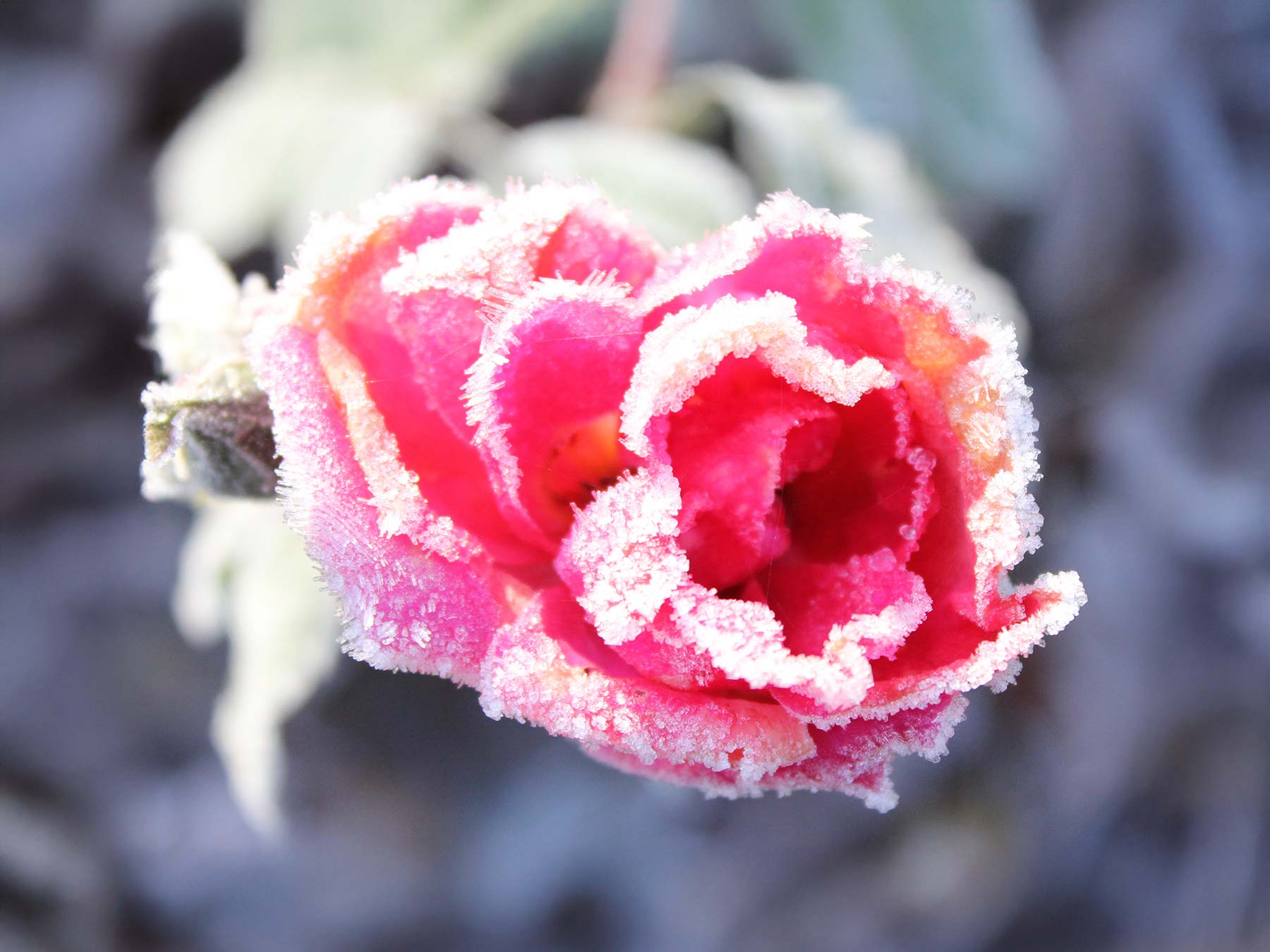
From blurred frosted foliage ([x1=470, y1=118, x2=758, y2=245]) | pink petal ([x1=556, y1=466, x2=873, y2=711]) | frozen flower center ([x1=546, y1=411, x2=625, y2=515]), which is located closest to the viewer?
pink petal ([x1=556, y1=466, x2=873, y2=711])

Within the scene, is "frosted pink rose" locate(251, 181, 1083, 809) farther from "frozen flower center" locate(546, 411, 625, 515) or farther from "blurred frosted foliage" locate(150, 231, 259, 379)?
"blurred frosted foliage" locate(150, 231, 259, 379)

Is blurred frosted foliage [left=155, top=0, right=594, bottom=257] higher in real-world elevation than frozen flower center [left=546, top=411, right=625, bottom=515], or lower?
higher

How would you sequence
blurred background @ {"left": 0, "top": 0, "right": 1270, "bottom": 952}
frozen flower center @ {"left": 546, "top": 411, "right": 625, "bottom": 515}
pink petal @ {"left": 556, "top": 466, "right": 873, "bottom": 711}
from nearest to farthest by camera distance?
pink petal @ {"left": 556, "top": 466, "right": 873, "bottom": 711} → frozen flower center @ {"left": 546, "top": 411, "right": 625, "bottom": 515} → blurred background @ {"left": 0, "top": 0, "right": 1270, "bottom": 952}

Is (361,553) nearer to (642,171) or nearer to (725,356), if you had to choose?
(725,356)

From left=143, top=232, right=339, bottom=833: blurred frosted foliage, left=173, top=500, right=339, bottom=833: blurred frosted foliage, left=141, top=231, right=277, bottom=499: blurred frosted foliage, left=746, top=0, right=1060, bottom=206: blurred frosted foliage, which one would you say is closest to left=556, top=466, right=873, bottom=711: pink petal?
Answer: left=143, top=232, right=339, bottom=833: blurred frosted foliage

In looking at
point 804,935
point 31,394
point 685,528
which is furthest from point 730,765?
point 31,394

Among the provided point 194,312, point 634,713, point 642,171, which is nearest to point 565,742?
point 642,171

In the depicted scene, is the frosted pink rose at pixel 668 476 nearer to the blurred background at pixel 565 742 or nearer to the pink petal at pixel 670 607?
the pink petal at pixel 670 607

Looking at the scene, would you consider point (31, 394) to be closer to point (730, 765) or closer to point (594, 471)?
point (594, 471)
